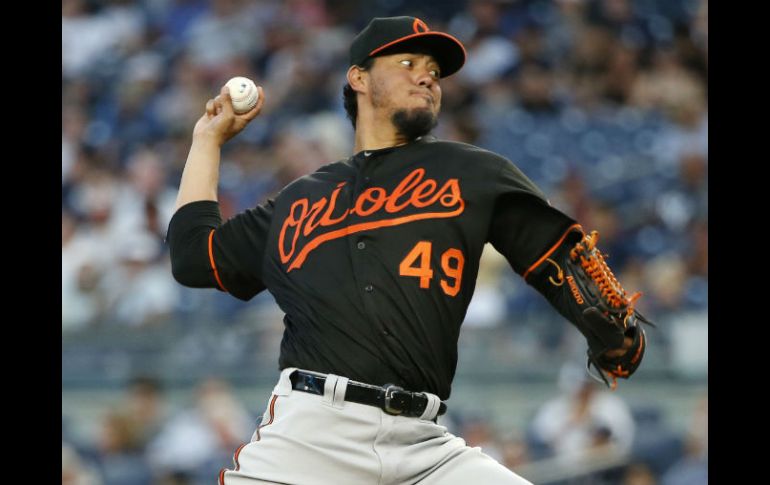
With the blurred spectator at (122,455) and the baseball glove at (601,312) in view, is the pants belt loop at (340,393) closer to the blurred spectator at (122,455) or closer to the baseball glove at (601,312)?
the baseball glove at (601,312)

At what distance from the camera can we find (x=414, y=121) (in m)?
3.46

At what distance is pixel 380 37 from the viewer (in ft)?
11.5

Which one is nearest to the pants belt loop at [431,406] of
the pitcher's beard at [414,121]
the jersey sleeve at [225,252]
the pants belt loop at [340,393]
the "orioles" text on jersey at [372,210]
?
the pants belt loop at [340,393]

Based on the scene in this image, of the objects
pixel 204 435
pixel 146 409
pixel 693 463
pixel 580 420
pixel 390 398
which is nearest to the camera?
pixel 390 398

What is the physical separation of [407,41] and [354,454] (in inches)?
50.0

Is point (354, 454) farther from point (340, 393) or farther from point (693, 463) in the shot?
point (693, 463)

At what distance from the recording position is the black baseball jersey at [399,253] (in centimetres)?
311

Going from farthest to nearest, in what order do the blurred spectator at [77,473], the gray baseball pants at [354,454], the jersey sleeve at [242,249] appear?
1. the blurred spectator at [77,473]
2. the jersey sleeve at [242,249]
3. the gray baseball pants at [354,454]

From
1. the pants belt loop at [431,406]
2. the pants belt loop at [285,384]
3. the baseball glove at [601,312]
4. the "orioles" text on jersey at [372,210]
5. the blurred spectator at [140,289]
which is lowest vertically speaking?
the pants belt loop at [431,406]

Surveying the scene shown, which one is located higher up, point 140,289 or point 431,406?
point 140,289

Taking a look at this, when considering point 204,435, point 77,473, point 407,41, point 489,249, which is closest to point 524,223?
point 407,41

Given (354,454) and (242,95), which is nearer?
(354,454)

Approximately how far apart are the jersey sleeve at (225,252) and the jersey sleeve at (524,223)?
705mm
